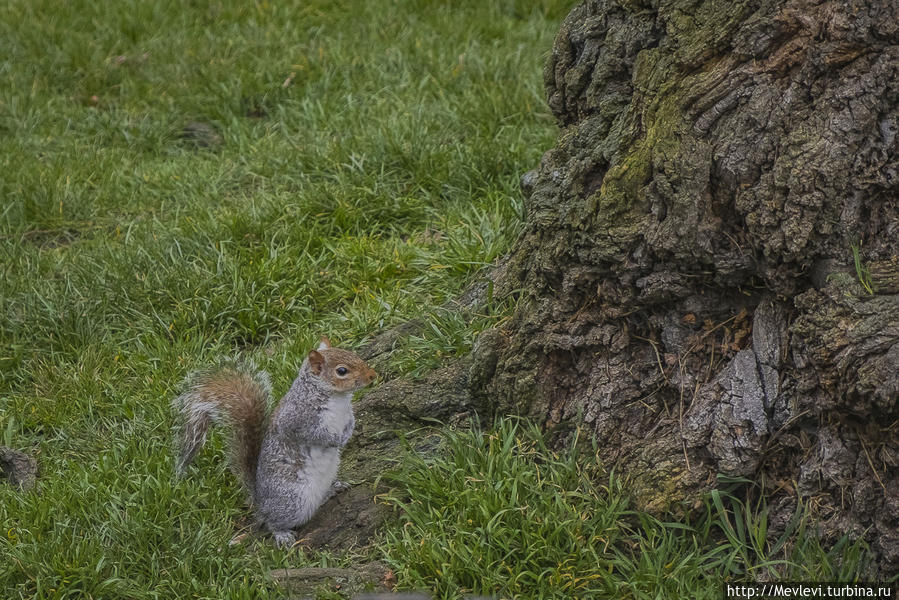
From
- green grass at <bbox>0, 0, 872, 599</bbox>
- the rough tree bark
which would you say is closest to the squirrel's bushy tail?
green grass at <bbox>0, 0, 872, 599</bbox>

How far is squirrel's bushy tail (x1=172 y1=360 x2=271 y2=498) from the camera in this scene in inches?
128

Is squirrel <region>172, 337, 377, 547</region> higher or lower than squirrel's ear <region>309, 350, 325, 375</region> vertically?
lower

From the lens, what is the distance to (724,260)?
2740 mm

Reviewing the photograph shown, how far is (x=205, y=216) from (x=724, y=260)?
2858 mm

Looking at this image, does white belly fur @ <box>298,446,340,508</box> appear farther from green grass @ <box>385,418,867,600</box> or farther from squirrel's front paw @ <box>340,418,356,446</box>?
green grass @ <box>385,418,867,600</box>

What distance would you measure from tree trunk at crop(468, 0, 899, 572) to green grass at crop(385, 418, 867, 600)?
9cm

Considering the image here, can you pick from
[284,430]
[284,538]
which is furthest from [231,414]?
[284,538]

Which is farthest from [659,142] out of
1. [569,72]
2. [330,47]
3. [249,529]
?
[330,47]

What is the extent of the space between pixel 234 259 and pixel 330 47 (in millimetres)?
2269

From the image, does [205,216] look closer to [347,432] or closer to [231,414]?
[231,414]

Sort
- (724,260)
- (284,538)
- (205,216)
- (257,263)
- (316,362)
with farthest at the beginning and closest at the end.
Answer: (205,216) < (257,263) < (316,362) < (284,538) < (724,260)

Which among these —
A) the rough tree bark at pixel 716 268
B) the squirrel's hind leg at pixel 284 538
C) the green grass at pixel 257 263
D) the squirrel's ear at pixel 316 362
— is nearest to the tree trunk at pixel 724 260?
the rough tree bark at pixel 716 268

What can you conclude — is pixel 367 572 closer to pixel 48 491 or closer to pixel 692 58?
pixel 48 491

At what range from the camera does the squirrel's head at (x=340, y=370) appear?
129 inches
